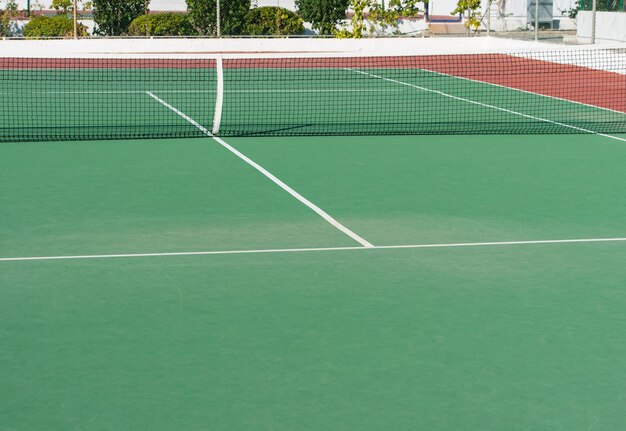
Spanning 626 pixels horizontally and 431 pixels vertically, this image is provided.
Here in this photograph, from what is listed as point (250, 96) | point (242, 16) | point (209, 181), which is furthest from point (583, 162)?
point (242, 16)

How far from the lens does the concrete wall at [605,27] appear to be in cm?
2884

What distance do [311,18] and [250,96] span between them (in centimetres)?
1743

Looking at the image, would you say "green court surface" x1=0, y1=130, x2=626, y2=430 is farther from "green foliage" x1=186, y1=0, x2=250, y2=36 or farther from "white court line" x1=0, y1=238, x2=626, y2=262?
"green foliage" x1=186, y1=0, x2=250, y2=36

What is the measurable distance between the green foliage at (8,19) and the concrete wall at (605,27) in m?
19.0

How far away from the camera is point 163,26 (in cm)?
3591

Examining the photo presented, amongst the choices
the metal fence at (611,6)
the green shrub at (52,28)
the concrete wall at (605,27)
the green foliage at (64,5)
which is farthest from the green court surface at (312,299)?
the green foliage at (64,5)

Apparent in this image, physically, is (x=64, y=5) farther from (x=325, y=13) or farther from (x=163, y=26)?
(x=325, y=13)

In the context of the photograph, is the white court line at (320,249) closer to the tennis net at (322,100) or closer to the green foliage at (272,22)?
the tennis net at (322,100)

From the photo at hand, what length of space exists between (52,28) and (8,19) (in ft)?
7.42

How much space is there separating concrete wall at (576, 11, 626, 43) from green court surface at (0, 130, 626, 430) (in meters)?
17.5

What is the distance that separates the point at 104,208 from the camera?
33.5ft

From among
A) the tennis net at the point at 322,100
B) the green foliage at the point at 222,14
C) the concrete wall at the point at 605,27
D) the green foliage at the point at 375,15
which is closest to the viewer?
the tennis net at the point at 322,100

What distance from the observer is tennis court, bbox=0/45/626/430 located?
537cm

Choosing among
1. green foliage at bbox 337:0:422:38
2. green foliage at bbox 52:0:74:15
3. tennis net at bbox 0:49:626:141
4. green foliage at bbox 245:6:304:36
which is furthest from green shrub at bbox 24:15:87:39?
green foliage at bbox 337:0:422:38
